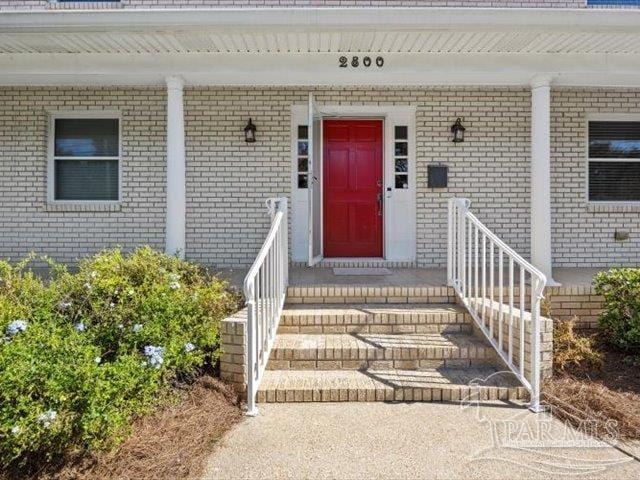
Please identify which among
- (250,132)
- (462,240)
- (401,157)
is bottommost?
(462,240)

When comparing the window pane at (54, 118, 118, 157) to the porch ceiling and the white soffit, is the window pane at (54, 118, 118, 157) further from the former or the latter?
the white soffit

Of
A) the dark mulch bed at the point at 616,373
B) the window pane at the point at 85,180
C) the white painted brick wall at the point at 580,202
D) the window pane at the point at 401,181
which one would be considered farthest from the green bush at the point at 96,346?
the white painted brick wall at the point at 580,202

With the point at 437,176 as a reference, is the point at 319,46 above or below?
above

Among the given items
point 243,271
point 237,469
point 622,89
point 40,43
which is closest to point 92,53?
point 40,43

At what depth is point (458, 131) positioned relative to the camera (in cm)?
621

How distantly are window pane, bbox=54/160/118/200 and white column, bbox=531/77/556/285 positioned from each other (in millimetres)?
5283

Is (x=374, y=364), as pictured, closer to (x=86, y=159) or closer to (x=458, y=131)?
(x=458, y=131)

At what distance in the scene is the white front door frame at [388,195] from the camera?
6.36 meters

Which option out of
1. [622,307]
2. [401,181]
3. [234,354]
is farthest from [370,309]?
[401,181]

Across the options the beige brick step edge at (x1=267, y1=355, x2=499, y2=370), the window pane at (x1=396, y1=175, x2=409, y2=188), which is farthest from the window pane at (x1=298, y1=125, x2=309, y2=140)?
the beige brick step edge at (x1=267, y1=355, x2=499, y2=370)

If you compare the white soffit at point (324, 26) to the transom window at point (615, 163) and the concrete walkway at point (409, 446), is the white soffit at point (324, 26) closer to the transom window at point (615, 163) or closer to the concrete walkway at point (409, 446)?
the transom window at point (615, 163)

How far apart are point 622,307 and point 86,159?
642cm

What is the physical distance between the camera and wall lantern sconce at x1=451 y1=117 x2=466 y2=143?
6207mm

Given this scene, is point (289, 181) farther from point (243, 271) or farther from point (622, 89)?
point (622, 89)
